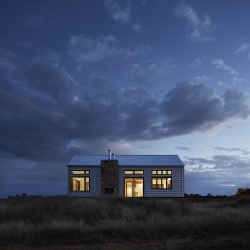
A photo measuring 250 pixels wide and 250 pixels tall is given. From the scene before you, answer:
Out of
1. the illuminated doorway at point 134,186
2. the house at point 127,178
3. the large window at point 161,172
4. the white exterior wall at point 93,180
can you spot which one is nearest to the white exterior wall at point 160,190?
the house at point 127,178

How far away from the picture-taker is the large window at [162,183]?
24.0 metres

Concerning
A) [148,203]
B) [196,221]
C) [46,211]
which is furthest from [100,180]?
[196,221]

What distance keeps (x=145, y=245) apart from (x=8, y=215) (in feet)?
19.3

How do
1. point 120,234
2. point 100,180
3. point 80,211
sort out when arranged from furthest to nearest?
point 100,180
point 80,211
point 120,234

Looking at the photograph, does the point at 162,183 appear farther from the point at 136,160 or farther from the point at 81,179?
the point at 81,179

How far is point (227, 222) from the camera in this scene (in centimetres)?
902

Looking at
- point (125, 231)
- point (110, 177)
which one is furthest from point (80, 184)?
point (125, 231)

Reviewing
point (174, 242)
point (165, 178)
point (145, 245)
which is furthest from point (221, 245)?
point (165, 178)

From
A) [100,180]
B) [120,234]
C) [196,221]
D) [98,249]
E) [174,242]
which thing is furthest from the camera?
[100,180]

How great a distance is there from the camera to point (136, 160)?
82.6ft

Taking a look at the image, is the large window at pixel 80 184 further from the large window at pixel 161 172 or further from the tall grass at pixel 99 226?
the tall grass at pixel 99 226

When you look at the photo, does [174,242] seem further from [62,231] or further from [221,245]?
[62,231]

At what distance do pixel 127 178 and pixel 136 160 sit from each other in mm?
1810

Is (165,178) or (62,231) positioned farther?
(165,178)
